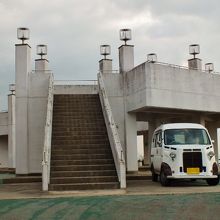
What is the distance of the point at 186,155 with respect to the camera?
1548 centimetres

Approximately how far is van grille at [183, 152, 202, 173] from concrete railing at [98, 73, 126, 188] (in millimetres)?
2131

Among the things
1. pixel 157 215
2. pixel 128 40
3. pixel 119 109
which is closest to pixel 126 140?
pixel 119 109

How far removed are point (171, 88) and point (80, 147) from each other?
18.6ft

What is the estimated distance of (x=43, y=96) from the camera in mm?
22266

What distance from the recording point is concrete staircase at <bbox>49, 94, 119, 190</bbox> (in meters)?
15.3

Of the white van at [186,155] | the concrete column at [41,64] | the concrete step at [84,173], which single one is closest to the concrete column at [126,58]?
the white van at [186,155]

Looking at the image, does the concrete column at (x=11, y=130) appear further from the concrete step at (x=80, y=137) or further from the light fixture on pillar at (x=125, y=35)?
the concrete step at (x=80, y=137)

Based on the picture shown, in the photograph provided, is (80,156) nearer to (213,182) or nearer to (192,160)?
(192,160)

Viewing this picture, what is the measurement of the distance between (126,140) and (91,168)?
227 inches

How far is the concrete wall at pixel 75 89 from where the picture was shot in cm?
2519

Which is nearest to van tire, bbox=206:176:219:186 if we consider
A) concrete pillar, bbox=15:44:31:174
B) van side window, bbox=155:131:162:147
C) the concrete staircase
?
van side window, bbox=155:131:162:147

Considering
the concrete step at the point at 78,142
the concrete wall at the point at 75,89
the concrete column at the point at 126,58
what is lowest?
the concrete step at the point at 78,142

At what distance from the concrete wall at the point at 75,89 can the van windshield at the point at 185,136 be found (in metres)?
9.34

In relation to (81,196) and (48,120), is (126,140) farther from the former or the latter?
(81,196)
